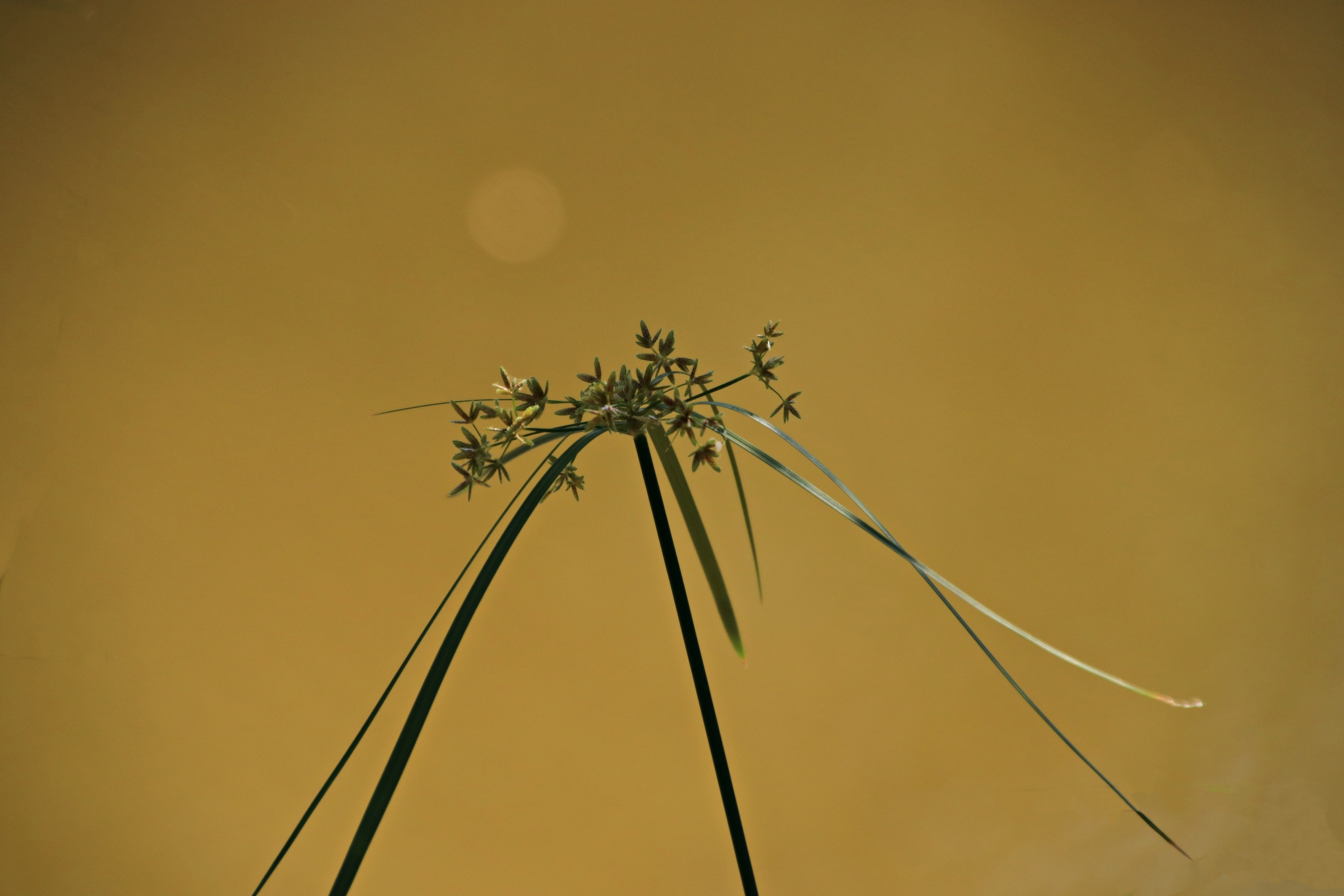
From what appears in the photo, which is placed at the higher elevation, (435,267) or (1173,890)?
(435,267)

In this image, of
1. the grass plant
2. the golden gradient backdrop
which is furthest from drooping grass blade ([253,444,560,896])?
the golden gradient backdrop

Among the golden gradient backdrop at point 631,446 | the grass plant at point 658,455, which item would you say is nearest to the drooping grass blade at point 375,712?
the grass plant at point 658,455

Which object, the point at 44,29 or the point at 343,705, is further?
the point at 343,705

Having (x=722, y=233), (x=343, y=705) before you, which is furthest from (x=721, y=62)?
(x=343, y=705)

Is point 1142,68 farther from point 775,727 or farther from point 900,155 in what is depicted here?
point 775,727

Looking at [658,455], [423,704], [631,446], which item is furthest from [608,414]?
[631,446]

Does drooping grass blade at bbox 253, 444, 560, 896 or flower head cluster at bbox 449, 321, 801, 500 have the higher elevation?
flower head cluster at bbox 449, 321, 801, 500

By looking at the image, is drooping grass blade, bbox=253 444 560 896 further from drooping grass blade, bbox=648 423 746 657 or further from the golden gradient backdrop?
the golden gradient backdrop
